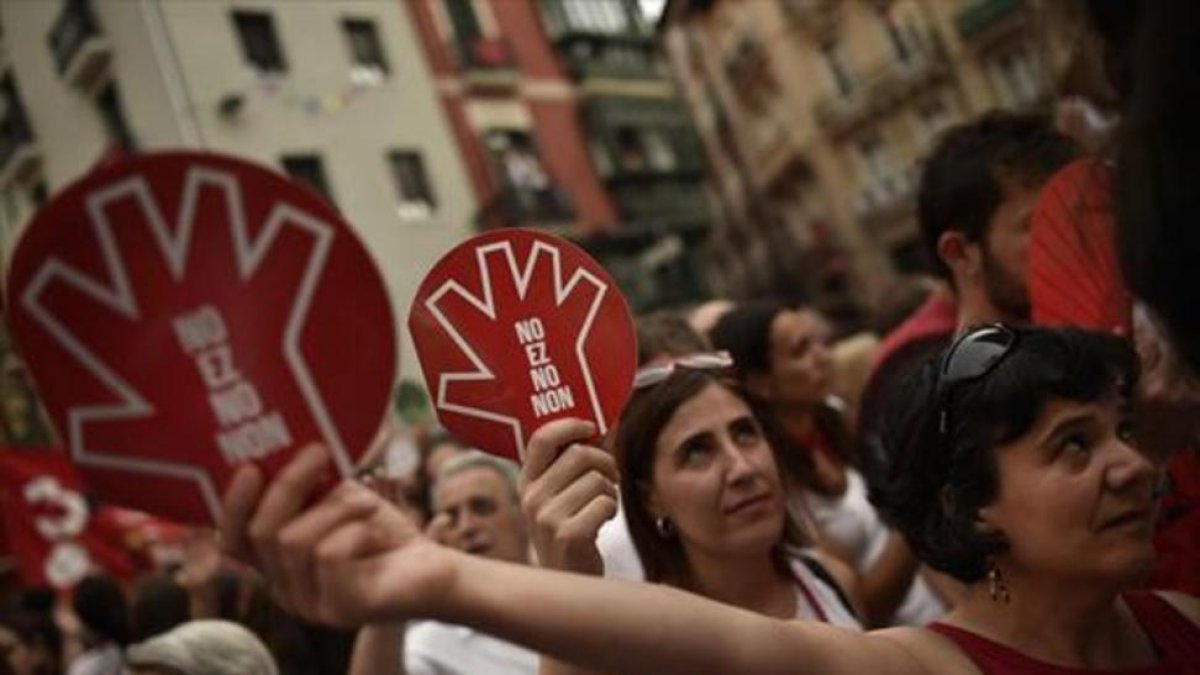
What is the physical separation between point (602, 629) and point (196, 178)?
0.44 m

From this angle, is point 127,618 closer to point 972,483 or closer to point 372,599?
point 972,483

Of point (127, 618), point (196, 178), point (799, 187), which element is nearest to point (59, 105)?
point (196, 178)

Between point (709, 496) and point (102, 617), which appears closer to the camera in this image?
point (709, 496)

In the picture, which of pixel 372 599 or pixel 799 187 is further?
pixel 799 187

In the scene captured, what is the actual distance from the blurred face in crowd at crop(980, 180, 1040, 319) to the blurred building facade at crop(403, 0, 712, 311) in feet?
2.47

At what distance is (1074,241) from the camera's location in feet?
5.24

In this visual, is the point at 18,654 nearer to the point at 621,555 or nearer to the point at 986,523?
the point at 621,555

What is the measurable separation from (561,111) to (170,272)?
200 cm

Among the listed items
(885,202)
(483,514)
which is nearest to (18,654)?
(483,514)

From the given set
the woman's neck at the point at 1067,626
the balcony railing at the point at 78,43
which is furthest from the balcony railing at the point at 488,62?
the woman's neck at the point at 1067,626

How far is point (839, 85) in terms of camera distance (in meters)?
3.66

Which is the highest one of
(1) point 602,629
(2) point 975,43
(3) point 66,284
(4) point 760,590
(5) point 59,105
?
(5) point 59,105

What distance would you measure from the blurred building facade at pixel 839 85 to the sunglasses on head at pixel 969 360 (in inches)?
11.4

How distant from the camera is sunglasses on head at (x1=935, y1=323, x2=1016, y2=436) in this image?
141cm
